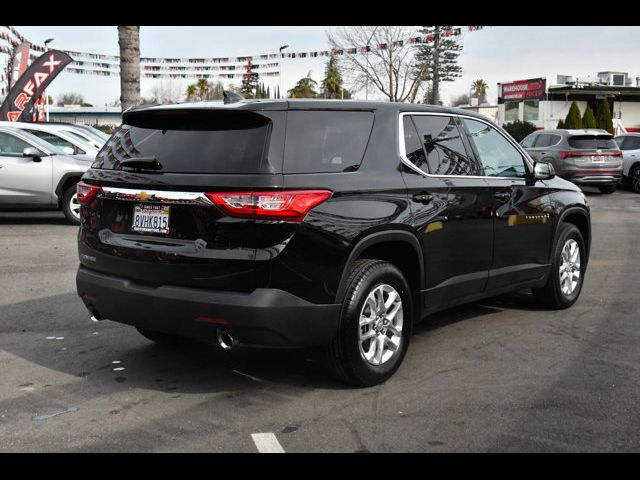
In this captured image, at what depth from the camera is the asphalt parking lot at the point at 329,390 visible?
3926 millimetres

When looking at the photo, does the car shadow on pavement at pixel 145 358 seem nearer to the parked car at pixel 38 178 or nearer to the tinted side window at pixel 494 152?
the tinted side window at pixel 494 152

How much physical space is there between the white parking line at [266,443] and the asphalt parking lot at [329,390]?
2 cm

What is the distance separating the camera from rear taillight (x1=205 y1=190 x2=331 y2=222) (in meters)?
4.15

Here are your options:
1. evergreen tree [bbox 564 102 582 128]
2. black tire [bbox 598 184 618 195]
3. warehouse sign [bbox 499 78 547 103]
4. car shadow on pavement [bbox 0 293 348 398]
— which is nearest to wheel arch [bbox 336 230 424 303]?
car shadow on pavement [bbox 0 293 348 398]

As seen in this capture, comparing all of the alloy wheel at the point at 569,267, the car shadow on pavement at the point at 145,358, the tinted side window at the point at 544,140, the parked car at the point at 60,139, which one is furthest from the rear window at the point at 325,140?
the tinted side window at the point at 544,140

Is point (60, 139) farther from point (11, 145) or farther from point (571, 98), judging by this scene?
point (571, 98)

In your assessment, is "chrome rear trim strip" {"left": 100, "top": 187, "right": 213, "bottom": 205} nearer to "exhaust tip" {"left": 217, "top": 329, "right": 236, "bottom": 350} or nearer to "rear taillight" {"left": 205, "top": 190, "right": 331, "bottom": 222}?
"rear taillight" {"left": 205, "top": 190, "right": 331, "bottom": 222}

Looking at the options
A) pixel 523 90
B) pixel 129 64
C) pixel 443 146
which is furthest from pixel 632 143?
pixel 523 90

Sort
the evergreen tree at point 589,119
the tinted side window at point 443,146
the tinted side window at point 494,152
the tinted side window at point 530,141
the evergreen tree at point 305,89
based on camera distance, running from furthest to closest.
→ the evergreen tree at point 305,89
the evergreen tree at point 589,119
the tinted side window at point 530,141
the tinted side window at point 494,152
the tinted side window at point 443,146

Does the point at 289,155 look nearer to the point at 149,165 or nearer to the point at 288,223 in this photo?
the point at 288,223

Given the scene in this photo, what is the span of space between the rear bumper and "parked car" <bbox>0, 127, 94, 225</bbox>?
349 inches
